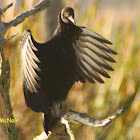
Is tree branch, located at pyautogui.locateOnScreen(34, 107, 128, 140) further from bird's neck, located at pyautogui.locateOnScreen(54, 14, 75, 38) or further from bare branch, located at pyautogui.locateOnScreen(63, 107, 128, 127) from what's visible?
bird's neck, located at pyautogui.locateOnScreen(54, 14, 75, 38)

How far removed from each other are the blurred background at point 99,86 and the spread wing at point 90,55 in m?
0.49

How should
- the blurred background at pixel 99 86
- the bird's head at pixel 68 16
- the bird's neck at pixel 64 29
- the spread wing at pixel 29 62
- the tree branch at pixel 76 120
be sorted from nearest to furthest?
the tree branch at pixel 76 120, the spread wing at pixel 29 62, the bird's head at pixel 68 16, the bird's neck at pixel 64 29, the blurred background at pixel 99 86

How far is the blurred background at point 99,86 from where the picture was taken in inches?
112

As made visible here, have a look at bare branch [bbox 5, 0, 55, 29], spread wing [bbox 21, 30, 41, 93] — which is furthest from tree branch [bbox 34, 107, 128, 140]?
bare branch [bbox 5, 0, 55, 29]

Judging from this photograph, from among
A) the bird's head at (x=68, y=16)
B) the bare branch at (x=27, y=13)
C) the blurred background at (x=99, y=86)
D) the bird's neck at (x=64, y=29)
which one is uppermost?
the bare branch at (x=27, y=13)

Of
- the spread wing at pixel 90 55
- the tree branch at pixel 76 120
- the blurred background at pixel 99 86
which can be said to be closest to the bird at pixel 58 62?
the spread wing at pixel 90 55

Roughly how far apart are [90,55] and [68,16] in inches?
16.2

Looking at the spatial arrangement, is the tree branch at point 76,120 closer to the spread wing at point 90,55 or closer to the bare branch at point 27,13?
the spread wing at point 90,55

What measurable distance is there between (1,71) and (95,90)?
1.09 m

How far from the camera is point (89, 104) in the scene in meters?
2.95

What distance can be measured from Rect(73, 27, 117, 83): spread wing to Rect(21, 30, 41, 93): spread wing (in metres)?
0.46

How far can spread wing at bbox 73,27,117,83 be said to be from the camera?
239 cm

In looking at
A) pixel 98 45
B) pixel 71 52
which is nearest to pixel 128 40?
pixel 98 45

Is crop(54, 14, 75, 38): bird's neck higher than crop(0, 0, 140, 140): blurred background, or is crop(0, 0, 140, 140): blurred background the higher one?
crop(54, 14, 75, 38): bird's neck
